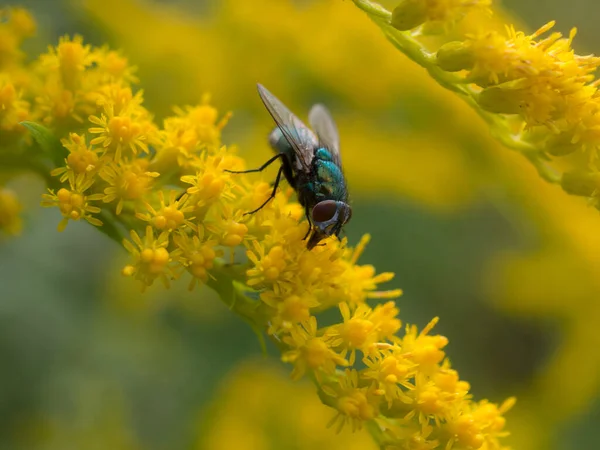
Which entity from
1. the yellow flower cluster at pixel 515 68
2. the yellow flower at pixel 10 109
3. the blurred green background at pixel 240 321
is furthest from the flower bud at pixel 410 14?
the blurred green background at pixel 240 321

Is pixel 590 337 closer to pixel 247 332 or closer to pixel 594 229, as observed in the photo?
pixel 594 229

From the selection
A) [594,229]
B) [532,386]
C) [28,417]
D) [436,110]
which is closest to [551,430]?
[532,386]

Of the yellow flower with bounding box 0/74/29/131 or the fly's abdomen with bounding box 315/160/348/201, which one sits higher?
the fly's abdomen with bounding box 315/160/348/201

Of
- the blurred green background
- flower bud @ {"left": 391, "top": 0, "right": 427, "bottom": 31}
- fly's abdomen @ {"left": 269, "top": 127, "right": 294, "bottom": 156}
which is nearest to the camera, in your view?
flower bud @ {"left": 391, "top": 0, "right": 427, "bottom": 31}

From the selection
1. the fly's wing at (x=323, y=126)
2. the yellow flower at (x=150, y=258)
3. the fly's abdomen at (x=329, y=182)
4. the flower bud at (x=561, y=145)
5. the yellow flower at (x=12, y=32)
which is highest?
the flower bud at (x=561, y=145)

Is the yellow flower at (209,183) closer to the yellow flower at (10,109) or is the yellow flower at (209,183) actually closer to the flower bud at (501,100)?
the yellow flower at (10,109)

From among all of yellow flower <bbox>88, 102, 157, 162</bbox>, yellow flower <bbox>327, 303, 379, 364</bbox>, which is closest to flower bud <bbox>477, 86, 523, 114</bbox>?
yellow flower <bbox>327, 303, 379, 364</bbox>

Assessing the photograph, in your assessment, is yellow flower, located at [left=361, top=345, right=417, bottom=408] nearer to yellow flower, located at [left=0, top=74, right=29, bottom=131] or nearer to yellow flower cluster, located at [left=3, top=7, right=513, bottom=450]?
yellow flower cluster, located at [left=3, top=7, right=513, bottom=450]
